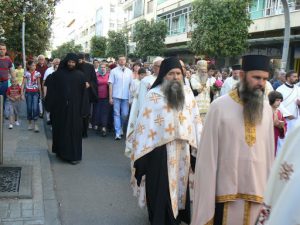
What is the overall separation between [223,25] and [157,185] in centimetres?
2298

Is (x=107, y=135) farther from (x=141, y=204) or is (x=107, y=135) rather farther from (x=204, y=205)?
A: (x=204, y=205)

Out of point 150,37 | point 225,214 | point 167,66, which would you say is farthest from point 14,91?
point 150,37

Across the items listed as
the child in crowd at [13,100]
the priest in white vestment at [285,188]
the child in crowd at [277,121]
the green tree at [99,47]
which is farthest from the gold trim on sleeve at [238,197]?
the green tree at [99,47]

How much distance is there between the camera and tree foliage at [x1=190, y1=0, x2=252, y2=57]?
26.5 metres

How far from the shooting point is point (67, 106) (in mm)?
8438

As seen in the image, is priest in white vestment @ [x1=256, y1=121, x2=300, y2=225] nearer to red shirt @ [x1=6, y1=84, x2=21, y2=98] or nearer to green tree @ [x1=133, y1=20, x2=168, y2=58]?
red shirt @ [x1=6, y1=84, x2=21, y2=98]

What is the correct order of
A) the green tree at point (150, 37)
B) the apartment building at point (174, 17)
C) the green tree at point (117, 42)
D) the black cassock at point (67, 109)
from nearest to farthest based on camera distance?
the black cassock at point (67, 109) → the green tree at point (150, 37) → the apartment building at point (174, 17) → the green tree at point (117, 42)

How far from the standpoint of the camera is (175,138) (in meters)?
5.01

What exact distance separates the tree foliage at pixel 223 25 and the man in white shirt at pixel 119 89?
16.4 metres

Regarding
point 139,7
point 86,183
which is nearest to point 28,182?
point 86,183

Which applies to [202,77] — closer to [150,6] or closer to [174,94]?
[174,94]

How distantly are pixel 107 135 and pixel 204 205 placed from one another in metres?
8.30

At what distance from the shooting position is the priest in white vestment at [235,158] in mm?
3691

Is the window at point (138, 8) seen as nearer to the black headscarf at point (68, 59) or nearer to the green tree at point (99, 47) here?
the green tree at point (99, 47)
